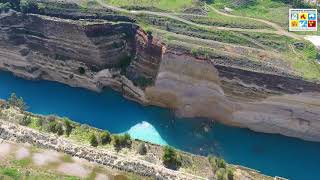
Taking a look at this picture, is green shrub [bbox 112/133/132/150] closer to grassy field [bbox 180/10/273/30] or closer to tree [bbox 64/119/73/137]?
tree [bbox 64/119/73/137]

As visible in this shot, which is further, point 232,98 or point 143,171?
point 232,98

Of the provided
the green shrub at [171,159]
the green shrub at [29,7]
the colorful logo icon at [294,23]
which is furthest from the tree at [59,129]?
the colorful logo icon at [294,23]

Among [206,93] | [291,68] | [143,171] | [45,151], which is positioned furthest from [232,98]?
[45,151]

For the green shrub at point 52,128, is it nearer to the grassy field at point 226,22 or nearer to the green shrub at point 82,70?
the green shrub at point 82,70

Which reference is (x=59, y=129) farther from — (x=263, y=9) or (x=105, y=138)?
(x=263, y=9)

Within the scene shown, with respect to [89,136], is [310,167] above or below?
below

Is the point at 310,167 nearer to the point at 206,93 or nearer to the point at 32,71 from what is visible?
the point at 206,93
